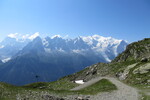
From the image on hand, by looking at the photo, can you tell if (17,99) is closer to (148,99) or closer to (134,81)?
(148,99)

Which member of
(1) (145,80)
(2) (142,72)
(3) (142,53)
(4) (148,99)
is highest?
(3) (142,53)

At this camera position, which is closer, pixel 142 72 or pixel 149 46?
pixel 142 72

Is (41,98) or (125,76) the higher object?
(125,76)

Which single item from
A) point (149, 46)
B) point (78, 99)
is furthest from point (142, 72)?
point (149, 46)

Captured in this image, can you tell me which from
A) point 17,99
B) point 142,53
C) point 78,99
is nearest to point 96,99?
point 78,99

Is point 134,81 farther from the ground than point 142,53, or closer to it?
closer to it

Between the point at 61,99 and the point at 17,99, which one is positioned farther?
the point at 61,99

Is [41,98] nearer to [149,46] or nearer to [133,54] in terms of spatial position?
[133,54]

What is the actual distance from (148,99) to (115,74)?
5755 cm

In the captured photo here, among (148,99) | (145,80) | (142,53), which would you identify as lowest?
(148,99)

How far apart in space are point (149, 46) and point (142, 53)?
15509mm

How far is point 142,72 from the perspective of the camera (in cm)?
7362

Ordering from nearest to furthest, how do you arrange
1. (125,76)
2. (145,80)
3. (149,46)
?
(145,80), (125,76), (149,46)

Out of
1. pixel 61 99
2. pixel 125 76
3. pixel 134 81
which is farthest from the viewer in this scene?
pixel 125 76
